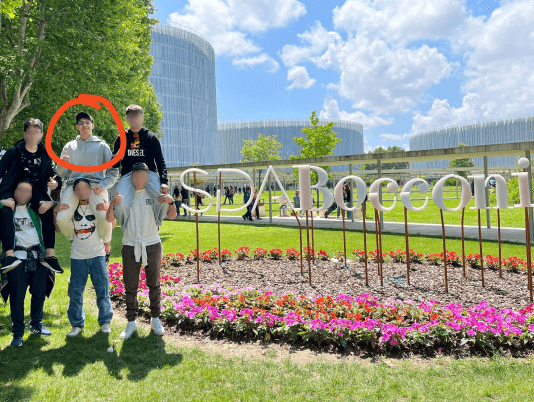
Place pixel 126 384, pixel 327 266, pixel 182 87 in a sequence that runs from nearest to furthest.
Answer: pixel 126 384 < pixel 327 266 < pixel 182 87

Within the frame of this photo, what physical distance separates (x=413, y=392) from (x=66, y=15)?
47.5 feet

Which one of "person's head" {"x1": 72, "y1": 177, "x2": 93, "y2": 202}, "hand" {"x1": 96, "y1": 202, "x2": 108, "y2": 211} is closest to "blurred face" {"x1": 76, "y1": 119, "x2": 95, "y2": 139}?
"person's head" {"x1": 72, "y1": 177, "x2": 93, "y2": 202}

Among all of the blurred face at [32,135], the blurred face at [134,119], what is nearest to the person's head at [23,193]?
the blurred face at [32,135]

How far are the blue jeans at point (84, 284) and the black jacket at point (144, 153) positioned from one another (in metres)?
1.07

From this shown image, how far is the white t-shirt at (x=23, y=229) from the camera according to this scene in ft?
13.6

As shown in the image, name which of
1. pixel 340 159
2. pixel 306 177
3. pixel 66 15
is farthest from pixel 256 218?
pixel 306 177

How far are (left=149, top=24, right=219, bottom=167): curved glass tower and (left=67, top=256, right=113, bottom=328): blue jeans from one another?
76.1 metres

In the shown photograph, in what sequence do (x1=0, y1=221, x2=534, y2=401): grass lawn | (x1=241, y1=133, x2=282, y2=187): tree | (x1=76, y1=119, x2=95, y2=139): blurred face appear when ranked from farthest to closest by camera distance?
(x1=241, y1=133, x2=282, y2=187): tree → (x1=76, y1=119, x2=95, y2=139): blurred face → (x1=0, y1=221, x2=534, y2=401): grass lawn

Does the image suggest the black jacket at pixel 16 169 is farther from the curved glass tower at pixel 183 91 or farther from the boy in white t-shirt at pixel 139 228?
the curved glass tower at pixel 183 91

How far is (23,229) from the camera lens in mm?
4176

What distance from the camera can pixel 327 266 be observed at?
7.96 m

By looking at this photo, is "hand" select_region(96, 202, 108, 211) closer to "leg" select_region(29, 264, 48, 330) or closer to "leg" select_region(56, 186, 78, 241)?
"leg" select_region(56, 186, 78, 241)

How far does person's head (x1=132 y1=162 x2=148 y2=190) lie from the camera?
13.5ft

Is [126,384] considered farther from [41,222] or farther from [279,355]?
[41,222]
